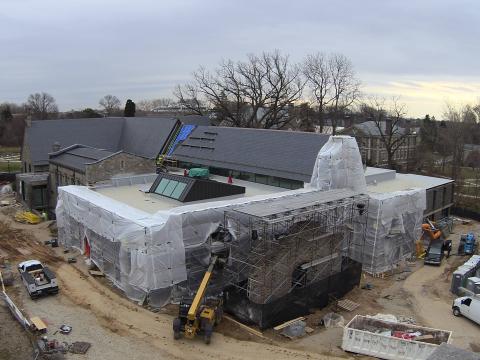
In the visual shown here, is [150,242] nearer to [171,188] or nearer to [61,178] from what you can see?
[171,188]

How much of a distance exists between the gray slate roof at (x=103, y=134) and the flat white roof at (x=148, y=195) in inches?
429

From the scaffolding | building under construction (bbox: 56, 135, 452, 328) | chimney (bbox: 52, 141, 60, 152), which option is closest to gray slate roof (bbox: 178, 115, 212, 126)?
chimney (bbox: 52, 141, 60, 152)

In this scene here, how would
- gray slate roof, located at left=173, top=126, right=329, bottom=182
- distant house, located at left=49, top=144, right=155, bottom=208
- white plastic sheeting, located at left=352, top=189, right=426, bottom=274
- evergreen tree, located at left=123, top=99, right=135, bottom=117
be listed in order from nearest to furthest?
1. white plastic sheeting, located at left=352, top=189, right=426, bottom=274
2. gray slate roof, located at left=173, top=126, right=329, bottom=182
3. distant house, located at left=49, top=144, right=155, bottom=208
4. evergreen tree, located at left=123, top=99, right=135, bottom=117

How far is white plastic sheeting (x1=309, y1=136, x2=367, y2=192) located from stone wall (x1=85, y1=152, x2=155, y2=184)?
12633 millimetres

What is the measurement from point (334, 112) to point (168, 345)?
4761 cm

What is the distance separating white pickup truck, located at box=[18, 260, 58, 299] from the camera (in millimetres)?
21266

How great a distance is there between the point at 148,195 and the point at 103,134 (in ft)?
68.3

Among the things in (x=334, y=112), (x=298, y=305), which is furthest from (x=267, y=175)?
(x=334, y=112)

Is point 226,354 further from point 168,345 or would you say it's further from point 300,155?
point 300,155

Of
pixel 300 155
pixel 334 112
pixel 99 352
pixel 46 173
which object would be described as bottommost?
pixel 99 352

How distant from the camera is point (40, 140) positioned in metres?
41.4

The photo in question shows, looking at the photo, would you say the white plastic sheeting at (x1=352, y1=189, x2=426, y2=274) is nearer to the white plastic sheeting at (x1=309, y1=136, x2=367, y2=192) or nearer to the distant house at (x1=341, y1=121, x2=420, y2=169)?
the white plastic sheeting at (x1=309, y1=136, x2=367, y2=192)

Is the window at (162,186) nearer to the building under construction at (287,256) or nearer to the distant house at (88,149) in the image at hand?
the distant house at (88,149)

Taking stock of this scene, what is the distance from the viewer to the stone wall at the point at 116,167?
29.3 metres
